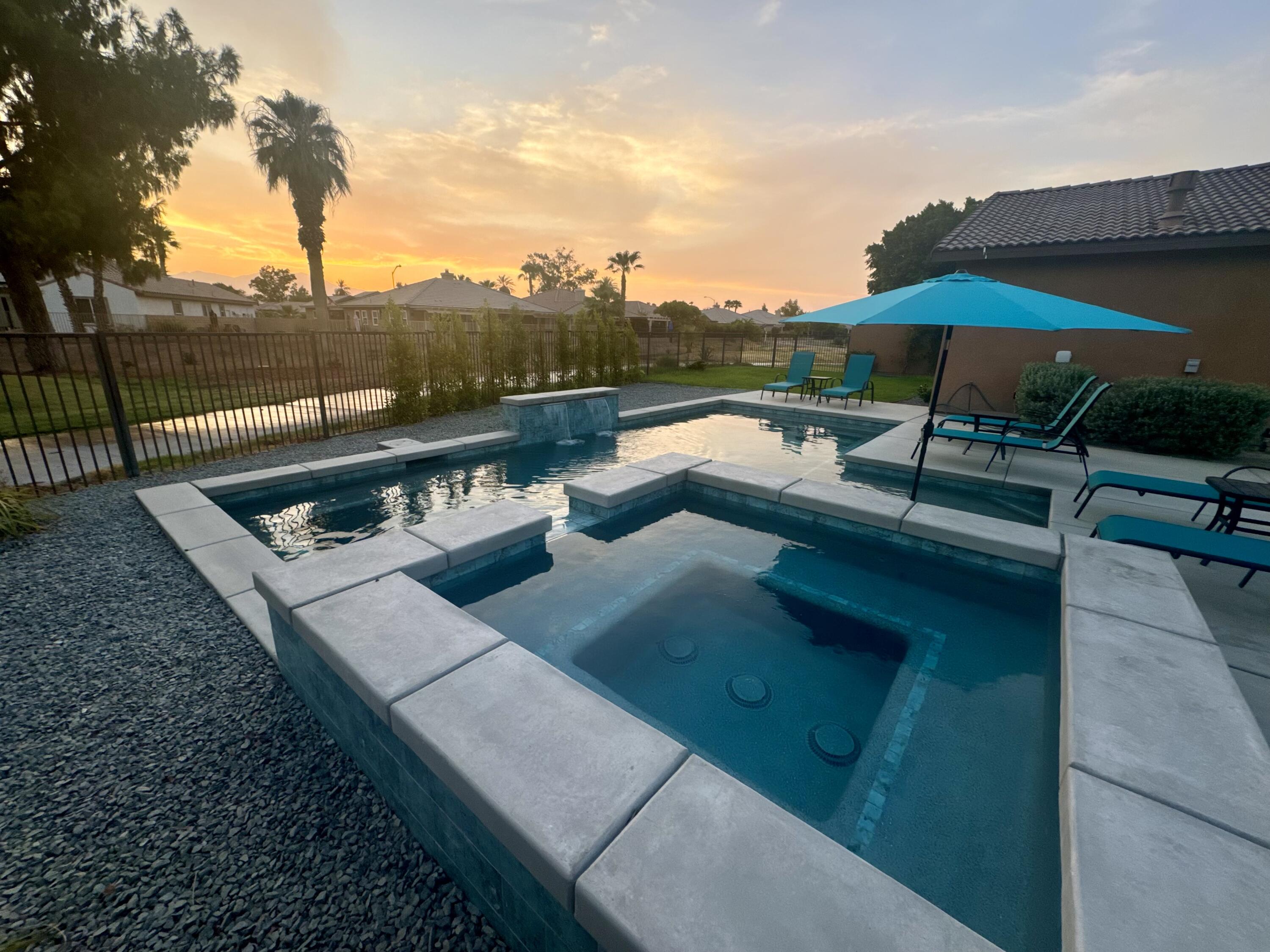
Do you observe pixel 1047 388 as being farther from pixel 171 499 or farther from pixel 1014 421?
pixel 171 499

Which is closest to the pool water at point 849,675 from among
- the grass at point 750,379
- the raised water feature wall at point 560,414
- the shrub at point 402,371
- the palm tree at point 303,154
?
Answer: the raised water feature wall at point 560,414

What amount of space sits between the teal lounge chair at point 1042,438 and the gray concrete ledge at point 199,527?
7764mm

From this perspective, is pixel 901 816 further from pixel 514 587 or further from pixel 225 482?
pixel 225 482

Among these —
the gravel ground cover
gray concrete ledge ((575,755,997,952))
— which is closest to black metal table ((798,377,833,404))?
gray concrete ledge ((575,755,997,952))

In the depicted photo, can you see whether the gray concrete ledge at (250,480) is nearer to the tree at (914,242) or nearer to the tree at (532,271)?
the tree at (914,242)

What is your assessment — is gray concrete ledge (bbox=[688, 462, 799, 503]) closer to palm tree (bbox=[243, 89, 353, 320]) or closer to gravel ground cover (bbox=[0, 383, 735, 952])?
gravel ground cover (bbox=[0, 383, 735, 952])

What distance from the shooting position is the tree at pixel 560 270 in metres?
73.4

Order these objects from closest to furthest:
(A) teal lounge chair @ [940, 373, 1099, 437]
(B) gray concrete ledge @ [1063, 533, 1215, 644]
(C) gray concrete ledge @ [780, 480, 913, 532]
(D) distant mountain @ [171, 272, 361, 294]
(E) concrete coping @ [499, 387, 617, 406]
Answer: (B) gray concrete ledge @ [1063, 533, 1215, 644]
(C) gray concrete ledge @ [780, 480, 913, 532]
(A) teal lounge chair @ [940, 373, 1099, 437]
(E) concrete coping @ [499, 387, 617, 406]
(D) distant mountain @ [171, 272, 361, 294]

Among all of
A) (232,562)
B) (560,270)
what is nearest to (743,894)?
(232,562)

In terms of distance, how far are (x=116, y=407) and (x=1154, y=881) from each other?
29.3 feet

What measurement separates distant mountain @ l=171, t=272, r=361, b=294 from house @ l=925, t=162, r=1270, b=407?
75.3m

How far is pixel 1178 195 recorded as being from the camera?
31.7 ft

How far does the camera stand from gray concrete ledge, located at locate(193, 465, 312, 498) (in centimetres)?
527

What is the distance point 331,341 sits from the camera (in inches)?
318
